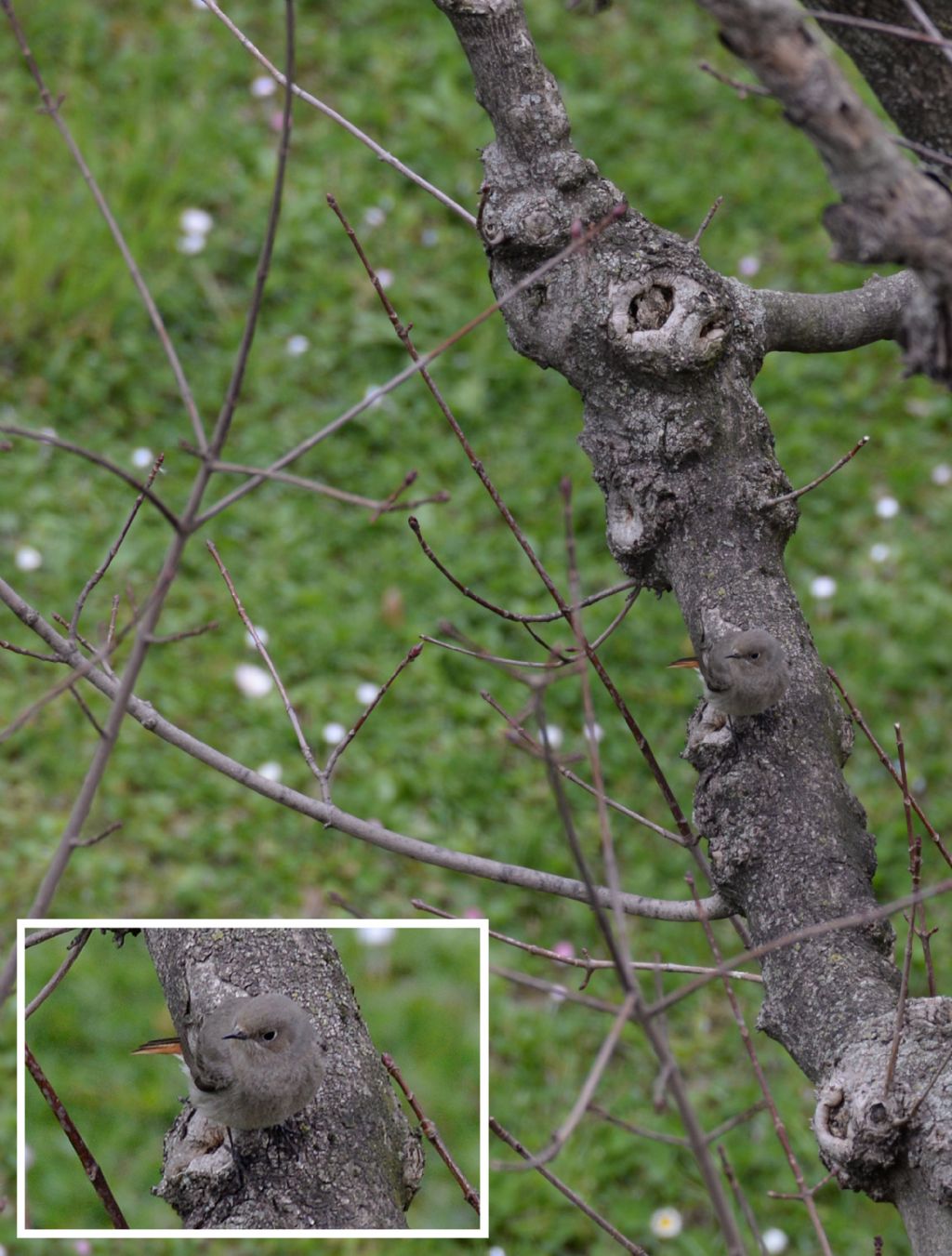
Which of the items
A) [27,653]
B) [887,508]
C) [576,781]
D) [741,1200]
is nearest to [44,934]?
[27,653]

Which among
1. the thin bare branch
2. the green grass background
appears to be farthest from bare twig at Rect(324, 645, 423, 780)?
the green grass background

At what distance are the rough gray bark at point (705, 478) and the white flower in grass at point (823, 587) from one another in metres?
2.87

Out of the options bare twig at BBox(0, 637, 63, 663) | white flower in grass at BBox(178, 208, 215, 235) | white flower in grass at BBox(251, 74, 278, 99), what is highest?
bare twig at BBox(0, 637, 63, 663)

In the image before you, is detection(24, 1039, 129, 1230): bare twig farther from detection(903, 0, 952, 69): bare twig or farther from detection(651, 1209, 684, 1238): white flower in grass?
detection(651, 1209, 684, 1238): white flower in grass

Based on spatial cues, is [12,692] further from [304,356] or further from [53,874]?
[53,874]

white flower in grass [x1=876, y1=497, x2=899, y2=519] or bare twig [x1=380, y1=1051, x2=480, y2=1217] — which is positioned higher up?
bare twig [x1=380, y1=1051, x2=480, y2=1217]

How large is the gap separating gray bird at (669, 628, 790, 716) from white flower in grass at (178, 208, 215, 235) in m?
4.20

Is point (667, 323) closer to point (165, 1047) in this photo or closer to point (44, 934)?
point (44, 934)

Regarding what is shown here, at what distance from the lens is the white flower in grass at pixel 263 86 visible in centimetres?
541

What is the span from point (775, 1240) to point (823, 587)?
2071mm

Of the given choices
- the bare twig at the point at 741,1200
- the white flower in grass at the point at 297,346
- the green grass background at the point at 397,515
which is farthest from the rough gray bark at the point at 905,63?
the white flower in grass at the point at 297,346

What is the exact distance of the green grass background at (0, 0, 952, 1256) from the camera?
3.87m

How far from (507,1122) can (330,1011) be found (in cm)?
192

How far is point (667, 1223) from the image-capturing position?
3412 millimetres
